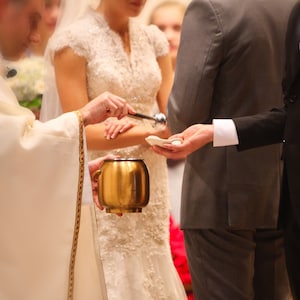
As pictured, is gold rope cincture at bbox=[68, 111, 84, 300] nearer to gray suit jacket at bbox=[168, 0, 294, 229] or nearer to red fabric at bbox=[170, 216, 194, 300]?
gray suit jacket at bbox=[168, 0, 294, 229]

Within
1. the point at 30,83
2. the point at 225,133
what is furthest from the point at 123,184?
the point at 30,83

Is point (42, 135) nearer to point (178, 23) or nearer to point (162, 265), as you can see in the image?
point (162, 265)

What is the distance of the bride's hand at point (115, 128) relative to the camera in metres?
2.69

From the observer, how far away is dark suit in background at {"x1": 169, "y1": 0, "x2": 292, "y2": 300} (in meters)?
2.26

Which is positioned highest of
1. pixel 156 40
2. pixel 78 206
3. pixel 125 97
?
pixel 156 40

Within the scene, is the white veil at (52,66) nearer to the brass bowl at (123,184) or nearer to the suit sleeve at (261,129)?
the brass bowl at (123,184)

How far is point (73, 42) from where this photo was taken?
111 inches

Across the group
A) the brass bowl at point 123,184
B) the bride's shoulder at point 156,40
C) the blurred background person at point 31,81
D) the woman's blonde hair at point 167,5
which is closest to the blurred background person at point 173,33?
the woman's blonde hair at point 167,5

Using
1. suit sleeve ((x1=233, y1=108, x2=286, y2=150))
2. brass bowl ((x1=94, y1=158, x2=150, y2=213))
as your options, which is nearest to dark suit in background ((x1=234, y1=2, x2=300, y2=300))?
suit sleeve ((x1=233, y1=108, x2=286, y2=150))

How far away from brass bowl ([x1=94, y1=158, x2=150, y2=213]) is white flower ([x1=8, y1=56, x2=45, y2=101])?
Answer: 1262 millimetres

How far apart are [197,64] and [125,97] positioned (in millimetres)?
639

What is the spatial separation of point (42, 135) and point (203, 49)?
525 millimetres

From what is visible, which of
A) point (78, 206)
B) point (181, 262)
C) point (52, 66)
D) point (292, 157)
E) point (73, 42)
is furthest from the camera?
point (181, 262)

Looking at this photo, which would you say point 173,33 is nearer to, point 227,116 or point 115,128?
point 115,128
